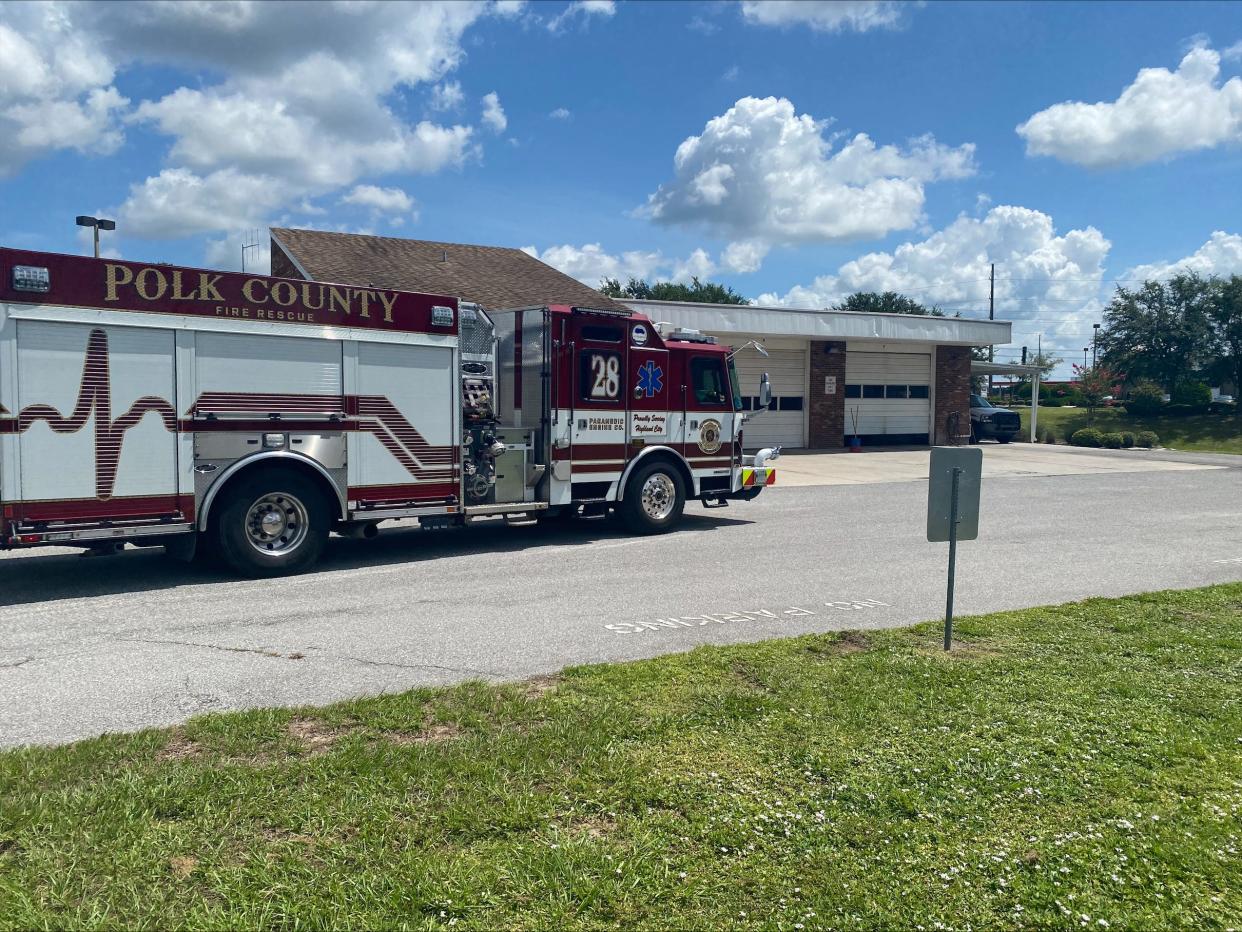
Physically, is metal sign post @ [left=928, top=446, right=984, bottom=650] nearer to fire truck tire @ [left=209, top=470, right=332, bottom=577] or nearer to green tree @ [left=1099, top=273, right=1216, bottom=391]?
fire truck tire @ [left=209, top=470, right=332, bottom=577]

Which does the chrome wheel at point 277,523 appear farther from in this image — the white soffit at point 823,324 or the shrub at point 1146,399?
the shrub at point 1146,399

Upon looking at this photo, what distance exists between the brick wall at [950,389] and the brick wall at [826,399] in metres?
4.25

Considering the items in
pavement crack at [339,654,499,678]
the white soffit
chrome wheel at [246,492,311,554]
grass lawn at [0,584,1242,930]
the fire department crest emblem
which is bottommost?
pavement crack at [339,654,499,678]

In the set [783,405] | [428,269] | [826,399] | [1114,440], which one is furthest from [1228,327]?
[428,269]

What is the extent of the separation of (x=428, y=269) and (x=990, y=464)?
50.9 feet

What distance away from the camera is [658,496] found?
508 inches

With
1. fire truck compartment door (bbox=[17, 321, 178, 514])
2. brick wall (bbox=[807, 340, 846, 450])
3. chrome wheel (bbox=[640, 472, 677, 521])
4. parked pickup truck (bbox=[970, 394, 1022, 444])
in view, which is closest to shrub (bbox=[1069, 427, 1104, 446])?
parked pickup truck (bbox=[970, 394, 1022, 444])

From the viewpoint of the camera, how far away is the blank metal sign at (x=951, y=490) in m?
6.48

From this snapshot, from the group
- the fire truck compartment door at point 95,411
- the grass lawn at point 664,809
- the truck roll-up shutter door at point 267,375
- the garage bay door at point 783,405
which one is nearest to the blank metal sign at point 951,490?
the grass lawn at point 664,809

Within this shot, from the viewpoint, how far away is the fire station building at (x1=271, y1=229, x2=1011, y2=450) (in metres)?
23.5

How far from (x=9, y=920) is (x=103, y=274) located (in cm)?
668

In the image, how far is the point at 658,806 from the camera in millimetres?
3982

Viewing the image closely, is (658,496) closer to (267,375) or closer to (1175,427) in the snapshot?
(267,375)

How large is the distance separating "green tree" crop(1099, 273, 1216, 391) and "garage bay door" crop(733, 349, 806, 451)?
2649 centimetres
